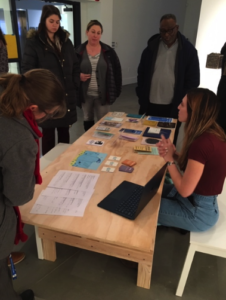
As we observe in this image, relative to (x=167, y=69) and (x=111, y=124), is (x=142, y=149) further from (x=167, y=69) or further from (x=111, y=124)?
(x=167, y=69)

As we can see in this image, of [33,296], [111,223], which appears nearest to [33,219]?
[111,223]

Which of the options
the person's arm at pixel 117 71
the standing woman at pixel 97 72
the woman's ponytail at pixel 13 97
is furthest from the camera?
the person's arm at pixel 117 71

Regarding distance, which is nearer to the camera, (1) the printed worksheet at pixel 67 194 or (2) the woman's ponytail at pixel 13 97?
(2) the woman's ponytail at pixel 13 97

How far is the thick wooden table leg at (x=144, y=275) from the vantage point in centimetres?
133

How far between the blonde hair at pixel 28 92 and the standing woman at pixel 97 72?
1.67 meters

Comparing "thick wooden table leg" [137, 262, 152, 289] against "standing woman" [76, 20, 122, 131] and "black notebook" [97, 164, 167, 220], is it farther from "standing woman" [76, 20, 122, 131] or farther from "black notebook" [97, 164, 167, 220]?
"standing woman" [76, 20, 122, 131]

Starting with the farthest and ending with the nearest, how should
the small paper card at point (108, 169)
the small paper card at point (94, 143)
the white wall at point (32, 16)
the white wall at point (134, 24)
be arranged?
1. the white wall at point (134, 24)
2. the white wall at point (32, 16)
3. the small paper card at point (94, 143)
4. the small paper card at point (108, 169)

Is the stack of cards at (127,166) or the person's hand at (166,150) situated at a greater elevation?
the person's hand at (166,150)

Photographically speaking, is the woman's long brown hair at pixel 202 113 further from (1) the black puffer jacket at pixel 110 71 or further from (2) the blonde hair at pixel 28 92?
(1) the black puffer jacket at pixel 110 71

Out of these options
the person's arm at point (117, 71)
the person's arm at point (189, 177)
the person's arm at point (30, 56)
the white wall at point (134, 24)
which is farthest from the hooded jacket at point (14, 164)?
the white wall at point (134, 24)

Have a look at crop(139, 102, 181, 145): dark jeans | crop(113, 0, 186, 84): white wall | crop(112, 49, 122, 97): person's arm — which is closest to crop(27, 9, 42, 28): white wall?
crop(113, 0, 186, 84): white wall

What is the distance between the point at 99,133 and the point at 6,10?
108 inches

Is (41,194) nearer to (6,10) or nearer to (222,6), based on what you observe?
(222,6)

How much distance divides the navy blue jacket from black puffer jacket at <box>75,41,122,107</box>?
0.87 feet
